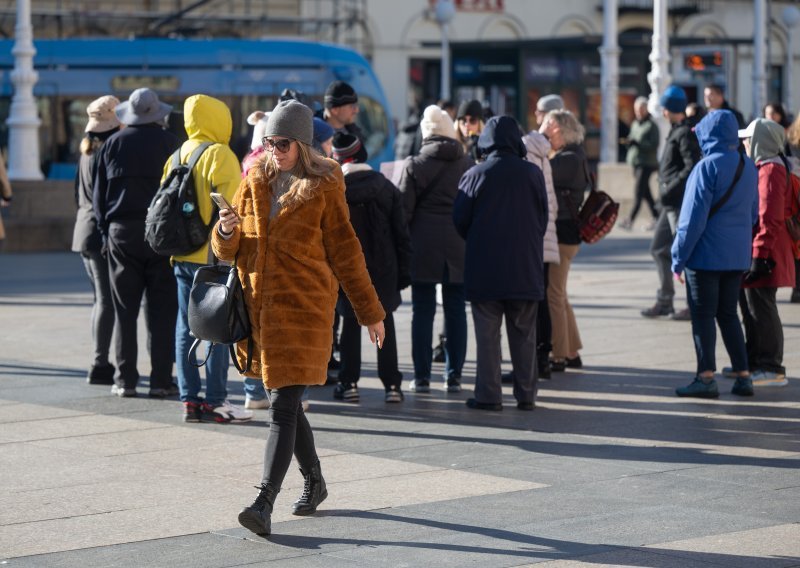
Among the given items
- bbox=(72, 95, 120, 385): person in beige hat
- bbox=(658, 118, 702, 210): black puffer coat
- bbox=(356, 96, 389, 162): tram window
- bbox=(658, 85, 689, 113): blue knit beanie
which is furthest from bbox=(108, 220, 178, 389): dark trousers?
bbox=(356, 96, 389, 162): tram window

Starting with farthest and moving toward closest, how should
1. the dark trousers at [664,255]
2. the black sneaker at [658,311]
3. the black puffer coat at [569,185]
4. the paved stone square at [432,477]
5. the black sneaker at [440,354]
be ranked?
the black sneaker at [658,311] < the dark trousers at [664,255] < the black sneaker at [440,354] < the black puffer coat at [569,185] < the paved stone square at [432,477]

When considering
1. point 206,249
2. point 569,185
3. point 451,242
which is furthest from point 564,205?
point 206,249

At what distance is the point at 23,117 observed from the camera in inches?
889

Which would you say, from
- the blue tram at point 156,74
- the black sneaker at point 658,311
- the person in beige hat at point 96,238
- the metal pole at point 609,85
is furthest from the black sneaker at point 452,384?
the blue tram at point 156,74

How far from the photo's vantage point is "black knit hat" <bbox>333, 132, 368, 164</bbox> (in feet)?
31.2

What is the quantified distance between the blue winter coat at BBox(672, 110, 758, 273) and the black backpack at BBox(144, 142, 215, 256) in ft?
9.42

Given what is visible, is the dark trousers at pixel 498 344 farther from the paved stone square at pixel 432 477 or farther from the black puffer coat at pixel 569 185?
the black puffer coat at pixel 569 185

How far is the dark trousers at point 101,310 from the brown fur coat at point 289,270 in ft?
13.8

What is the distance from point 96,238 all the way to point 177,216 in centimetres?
181

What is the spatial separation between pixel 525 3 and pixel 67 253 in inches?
1155

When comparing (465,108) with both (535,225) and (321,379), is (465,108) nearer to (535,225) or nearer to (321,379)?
(535,225)

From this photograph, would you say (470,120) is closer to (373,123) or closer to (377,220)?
(377,220)

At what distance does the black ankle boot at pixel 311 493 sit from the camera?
6879 mm

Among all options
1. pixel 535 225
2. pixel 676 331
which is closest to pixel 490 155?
pixel 535 225
